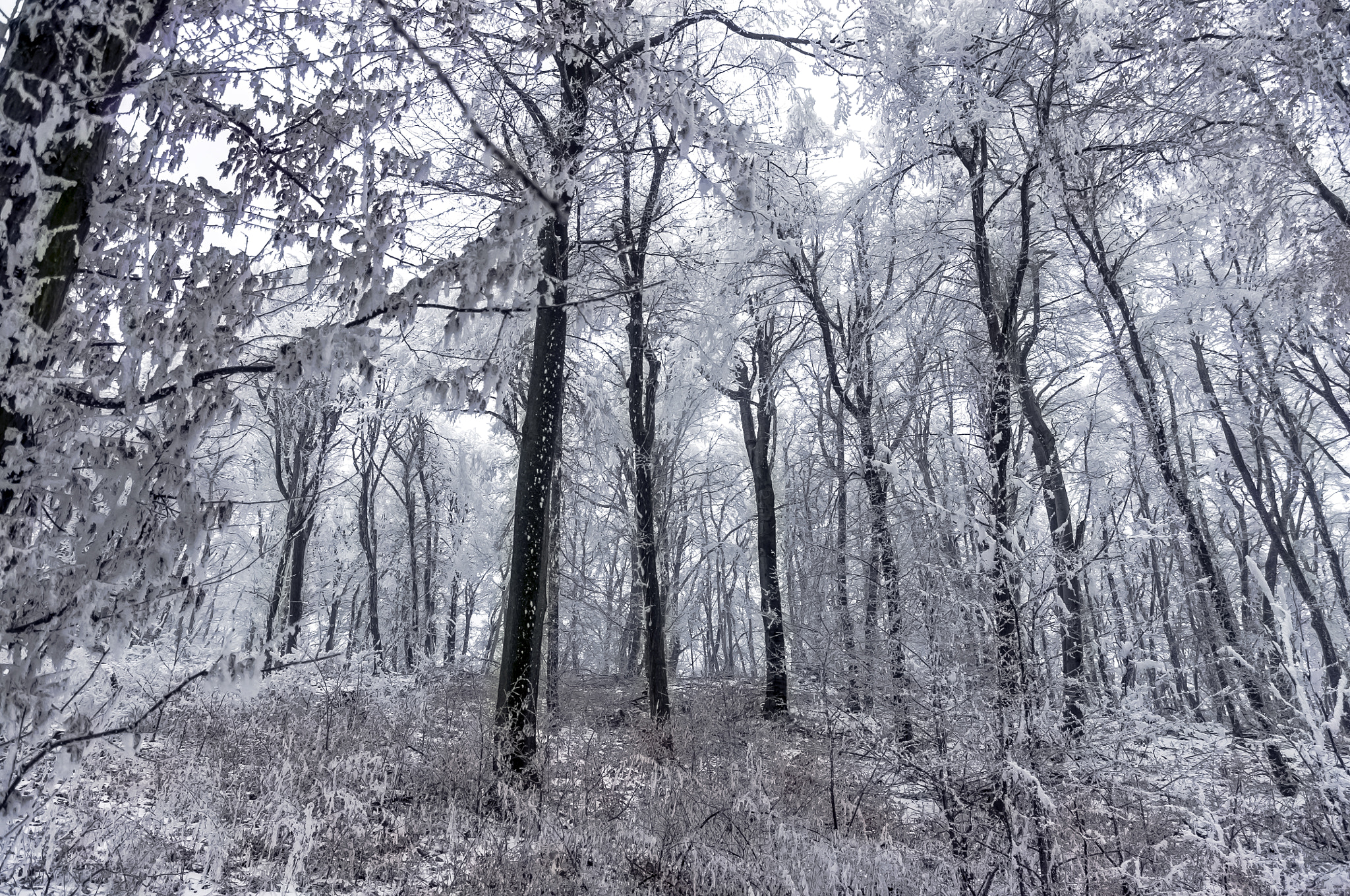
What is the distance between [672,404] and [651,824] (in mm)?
7188

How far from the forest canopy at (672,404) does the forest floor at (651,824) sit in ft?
0.16

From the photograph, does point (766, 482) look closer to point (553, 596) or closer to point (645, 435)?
point (645, 435)

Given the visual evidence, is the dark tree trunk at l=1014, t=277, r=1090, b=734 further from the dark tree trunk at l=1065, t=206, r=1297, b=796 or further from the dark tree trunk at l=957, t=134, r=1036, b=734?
the dark tree trunk at l=1065, t=206, r=1297, b=796

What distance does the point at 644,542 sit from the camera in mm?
10242

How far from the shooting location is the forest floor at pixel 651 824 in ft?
13.1

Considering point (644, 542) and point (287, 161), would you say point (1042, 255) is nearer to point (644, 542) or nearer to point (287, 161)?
point (644, 542)

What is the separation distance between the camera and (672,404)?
1144 centimetres

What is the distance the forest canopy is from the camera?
7.41ft

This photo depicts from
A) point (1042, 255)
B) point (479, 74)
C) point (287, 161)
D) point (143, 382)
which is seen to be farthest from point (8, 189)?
point (1042, 255)

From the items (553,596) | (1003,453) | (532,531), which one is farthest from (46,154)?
(553,596)

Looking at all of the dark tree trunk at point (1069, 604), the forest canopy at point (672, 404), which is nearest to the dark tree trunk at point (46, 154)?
the forest canopy at point (672, 404)

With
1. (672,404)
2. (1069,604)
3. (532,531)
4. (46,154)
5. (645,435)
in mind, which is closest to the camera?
(46,154)

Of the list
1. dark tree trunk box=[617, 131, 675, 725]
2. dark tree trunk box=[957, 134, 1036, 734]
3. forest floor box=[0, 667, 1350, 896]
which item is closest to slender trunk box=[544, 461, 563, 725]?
dark tree trunk box=[617, 131, 675, 725]

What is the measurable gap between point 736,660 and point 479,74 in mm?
39391
